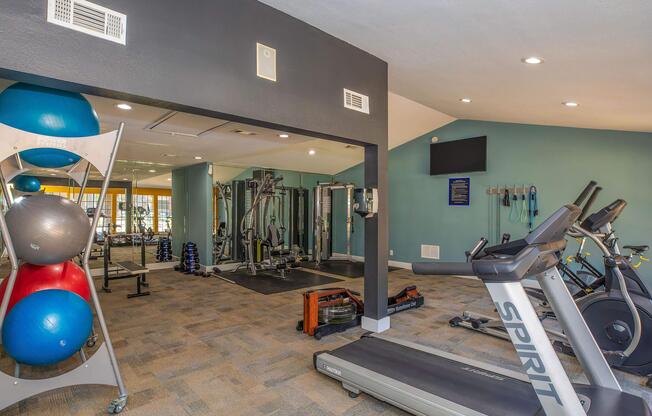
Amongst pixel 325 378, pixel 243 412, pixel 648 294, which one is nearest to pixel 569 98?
pixel 648 294

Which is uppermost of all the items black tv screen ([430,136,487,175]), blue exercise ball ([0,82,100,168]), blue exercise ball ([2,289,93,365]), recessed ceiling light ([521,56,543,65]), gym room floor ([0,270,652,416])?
recessed ceiling light ([521,56,543,65])

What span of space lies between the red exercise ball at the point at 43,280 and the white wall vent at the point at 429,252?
6.03 meters

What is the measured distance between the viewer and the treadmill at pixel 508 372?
4.10 ft

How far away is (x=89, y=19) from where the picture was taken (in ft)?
5.82

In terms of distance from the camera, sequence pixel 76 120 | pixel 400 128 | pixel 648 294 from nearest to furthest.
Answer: pixel 76 120 < pixel 648 294 < pixel 400 128

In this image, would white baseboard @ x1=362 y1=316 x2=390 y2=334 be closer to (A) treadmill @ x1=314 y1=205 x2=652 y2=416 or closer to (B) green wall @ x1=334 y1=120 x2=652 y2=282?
(A) treadmill @ x1=314 y1=205 x2=652 y2=416

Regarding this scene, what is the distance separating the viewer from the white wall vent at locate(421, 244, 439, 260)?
22.8 ft

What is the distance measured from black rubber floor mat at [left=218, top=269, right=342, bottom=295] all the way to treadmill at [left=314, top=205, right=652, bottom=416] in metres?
2.86

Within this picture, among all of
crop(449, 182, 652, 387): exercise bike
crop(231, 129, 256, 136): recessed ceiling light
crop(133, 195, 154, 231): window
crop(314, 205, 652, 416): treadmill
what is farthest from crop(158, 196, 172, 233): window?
crop(449, 182, 652, 387): exercise bike

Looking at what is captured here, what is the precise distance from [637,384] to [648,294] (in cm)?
67

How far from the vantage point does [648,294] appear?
2.64m

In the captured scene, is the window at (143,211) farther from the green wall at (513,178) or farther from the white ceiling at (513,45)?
the white ceiling at (513,45)

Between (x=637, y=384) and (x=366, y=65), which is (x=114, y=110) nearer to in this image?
(x=366, y=65)

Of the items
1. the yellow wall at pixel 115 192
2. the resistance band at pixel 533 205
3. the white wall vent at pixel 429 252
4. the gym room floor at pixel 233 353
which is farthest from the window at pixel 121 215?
the resistance band at pixel 533 205
